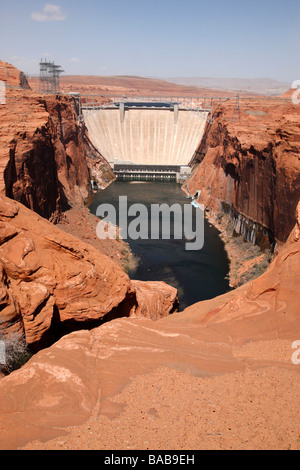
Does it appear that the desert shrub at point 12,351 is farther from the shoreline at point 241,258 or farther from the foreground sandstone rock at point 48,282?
the shoreline at point 241,258

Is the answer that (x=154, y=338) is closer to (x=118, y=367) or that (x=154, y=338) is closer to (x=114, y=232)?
(x=118, y=367)

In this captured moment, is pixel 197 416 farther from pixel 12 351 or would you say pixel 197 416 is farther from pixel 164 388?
pixel 12 351

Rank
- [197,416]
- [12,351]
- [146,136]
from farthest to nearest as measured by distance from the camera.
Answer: [146,136]
[12,351]
[197,416]

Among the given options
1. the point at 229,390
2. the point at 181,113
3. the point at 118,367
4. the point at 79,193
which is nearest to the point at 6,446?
the point at 118,367

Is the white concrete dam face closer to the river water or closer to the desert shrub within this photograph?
the river water

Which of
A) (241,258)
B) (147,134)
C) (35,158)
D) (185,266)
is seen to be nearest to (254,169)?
(241,258)

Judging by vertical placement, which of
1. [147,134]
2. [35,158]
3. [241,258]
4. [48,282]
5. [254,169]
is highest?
[147,134]

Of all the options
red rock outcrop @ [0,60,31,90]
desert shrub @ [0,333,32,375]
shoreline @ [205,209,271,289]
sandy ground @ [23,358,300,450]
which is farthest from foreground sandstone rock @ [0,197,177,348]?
red rock outcrop @ [0,60,31,90]

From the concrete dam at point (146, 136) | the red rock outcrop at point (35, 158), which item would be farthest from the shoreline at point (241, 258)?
the concrete dam at point (146, 136)
